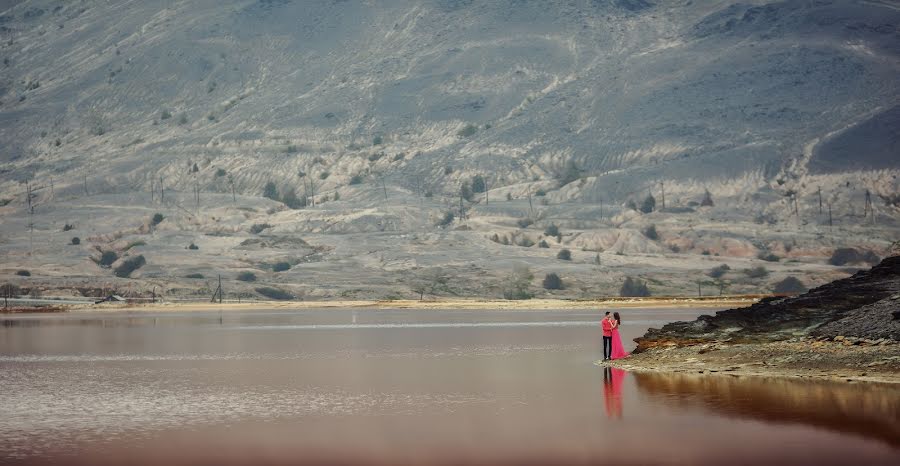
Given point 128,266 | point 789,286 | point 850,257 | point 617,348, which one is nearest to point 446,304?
point 789,286

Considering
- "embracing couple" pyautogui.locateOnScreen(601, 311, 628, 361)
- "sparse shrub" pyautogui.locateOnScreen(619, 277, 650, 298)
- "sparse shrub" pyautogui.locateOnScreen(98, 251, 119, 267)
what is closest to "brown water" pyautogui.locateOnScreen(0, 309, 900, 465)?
"embracing couple" pyautogui.locateOnScreen(601, 311, 628, 361)

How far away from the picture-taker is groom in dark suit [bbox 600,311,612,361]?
156 feet

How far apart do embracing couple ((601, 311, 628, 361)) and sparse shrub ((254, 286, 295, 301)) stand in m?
115

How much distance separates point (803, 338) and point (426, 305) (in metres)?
101

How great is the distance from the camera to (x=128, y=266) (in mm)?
176125

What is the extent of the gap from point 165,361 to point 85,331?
36380mm

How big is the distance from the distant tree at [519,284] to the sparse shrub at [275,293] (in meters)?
28.7

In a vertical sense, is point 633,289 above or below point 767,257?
below

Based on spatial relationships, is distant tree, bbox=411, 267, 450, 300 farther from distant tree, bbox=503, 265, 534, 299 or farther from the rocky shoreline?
the rocky shoreline

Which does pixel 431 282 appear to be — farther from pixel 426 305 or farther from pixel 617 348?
pixel 617 348

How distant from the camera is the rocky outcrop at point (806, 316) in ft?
144

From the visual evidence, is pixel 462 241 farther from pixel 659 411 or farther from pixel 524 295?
pixel 659 411

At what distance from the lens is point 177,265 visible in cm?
17762

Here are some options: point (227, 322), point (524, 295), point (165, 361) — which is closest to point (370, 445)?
point (165, 361)
